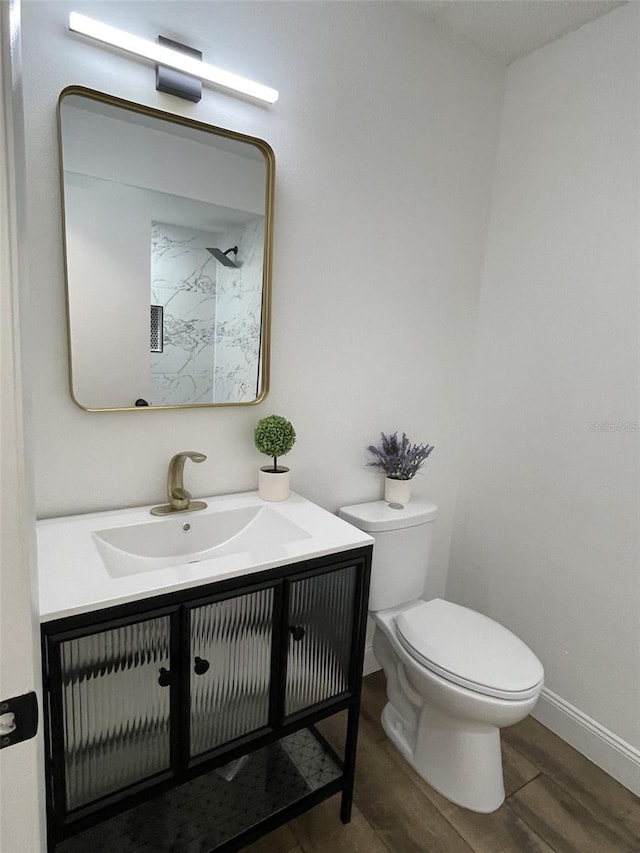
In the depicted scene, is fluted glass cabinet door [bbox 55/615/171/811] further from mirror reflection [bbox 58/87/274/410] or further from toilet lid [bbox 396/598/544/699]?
toilet lid [bbox 396/598/544/699]

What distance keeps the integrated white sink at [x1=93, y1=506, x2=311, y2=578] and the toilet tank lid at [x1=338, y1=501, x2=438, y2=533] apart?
1.31 ft

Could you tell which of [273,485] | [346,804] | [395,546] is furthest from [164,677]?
[395,546]

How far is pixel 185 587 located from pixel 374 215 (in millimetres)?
1423

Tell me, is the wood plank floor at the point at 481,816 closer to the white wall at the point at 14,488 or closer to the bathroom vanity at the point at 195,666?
the bathroom vanity at the point at 195,666

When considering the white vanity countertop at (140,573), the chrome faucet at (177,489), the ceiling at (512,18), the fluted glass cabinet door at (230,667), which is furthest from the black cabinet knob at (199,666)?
the ceiling at (512,18)

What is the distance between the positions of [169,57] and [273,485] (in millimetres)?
1220

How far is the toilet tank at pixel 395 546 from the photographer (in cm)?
176

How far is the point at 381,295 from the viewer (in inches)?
73.6

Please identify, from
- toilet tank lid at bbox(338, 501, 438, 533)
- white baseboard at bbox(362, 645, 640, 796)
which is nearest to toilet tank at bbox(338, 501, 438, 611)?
toilet tank lid at bbox(338, 501, 438, 533)

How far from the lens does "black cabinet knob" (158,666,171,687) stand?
109cm

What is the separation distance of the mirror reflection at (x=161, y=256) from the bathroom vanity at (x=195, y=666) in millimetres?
413

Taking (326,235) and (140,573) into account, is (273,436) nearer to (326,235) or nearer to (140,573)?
(140,573)

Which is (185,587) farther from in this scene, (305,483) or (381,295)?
(381,295)

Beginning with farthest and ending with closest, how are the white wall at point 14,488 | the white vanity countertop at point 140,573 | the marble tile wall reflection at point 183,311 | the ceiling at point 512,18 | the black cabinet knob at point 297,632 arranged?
the ceiling at point 512,18 → the marble tile wall reflection at point 183,311 → the black cabinet knob at point 297,632 → the white vanity countertop at point 140,573 → the white wall at point 14,488
